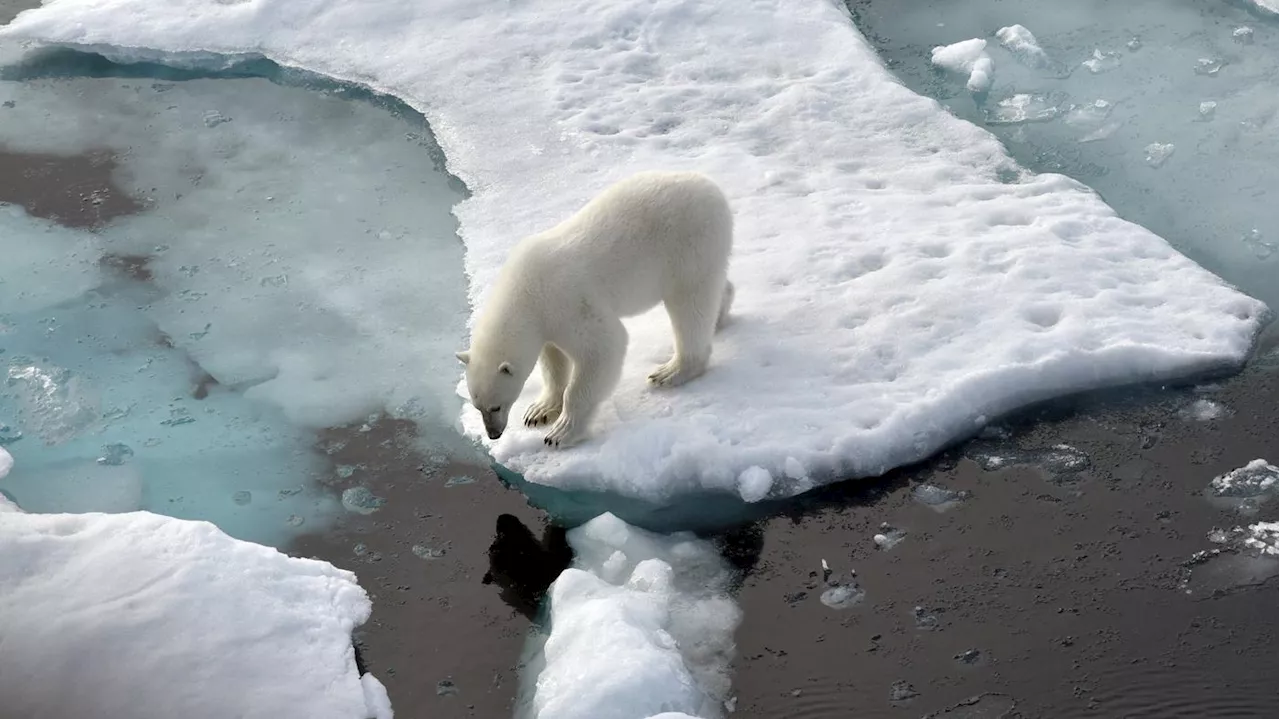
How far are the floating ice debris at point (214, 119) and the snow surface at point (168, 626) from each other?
3801mm

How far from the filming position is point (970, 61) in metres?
7.38

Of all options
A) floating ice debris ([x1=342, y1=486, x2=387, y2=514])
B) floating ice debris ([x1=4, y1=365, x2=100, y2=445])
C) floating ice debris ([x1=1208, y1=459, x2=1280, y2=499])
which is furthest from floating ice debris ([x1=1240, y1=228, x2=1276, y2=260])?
floating ice debris ([x1=4, y1=365, x2=100, y2=445])

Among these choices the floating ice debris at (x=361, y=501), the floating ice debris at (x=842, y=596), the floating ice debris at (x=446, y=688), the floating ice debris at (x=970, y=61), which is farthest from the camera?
the floating ice debris at (x=970, y=61)

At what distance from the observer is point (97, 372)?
17.7 feet

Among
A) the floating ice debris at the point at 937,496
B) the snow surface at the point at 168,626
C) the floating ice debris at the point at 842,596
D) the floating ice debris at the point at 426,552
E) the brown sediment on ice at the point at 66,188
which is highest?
the snow surface at the point at 168,626

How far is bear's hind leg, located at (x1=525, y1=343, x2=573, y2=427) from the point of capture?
4883 mm

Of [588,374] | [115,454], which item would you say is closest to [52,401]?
[115,454]

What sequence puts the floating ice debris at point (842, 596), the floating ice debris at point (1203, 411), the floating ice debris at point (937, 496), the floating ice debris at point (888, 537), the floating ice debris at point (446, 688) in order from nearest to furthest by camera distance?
1. the floating ice debris at point (446, 688)
2. the floating ice debris at point (842, 596)
3. the floating ice debris at point (888, 537)
4. the floating ice debris at point (937, 496)
5. the floating ice debris at point (1203, 411)

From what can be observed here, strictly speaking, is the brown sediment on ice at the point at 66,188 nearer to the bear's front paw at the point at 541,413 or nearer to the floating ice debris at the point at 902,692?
the bear's front paw at the point at 541,413

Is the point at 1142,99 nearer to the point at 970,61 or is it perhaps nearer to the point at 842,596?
the point at 970,61

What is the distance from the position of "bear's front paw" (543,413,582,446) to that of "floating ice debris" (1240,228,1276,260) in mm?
3345

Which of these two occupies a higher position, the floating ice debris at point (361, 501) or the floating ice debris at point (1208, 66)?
the floating ice debris at point (1208, 66)

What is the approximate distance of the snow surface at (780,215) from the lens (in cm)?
477

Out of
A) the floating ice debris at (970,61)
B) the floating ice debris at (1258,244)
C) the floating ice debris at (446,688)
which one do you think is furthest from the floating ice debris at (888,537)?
the floating ice debris at (970,61)
